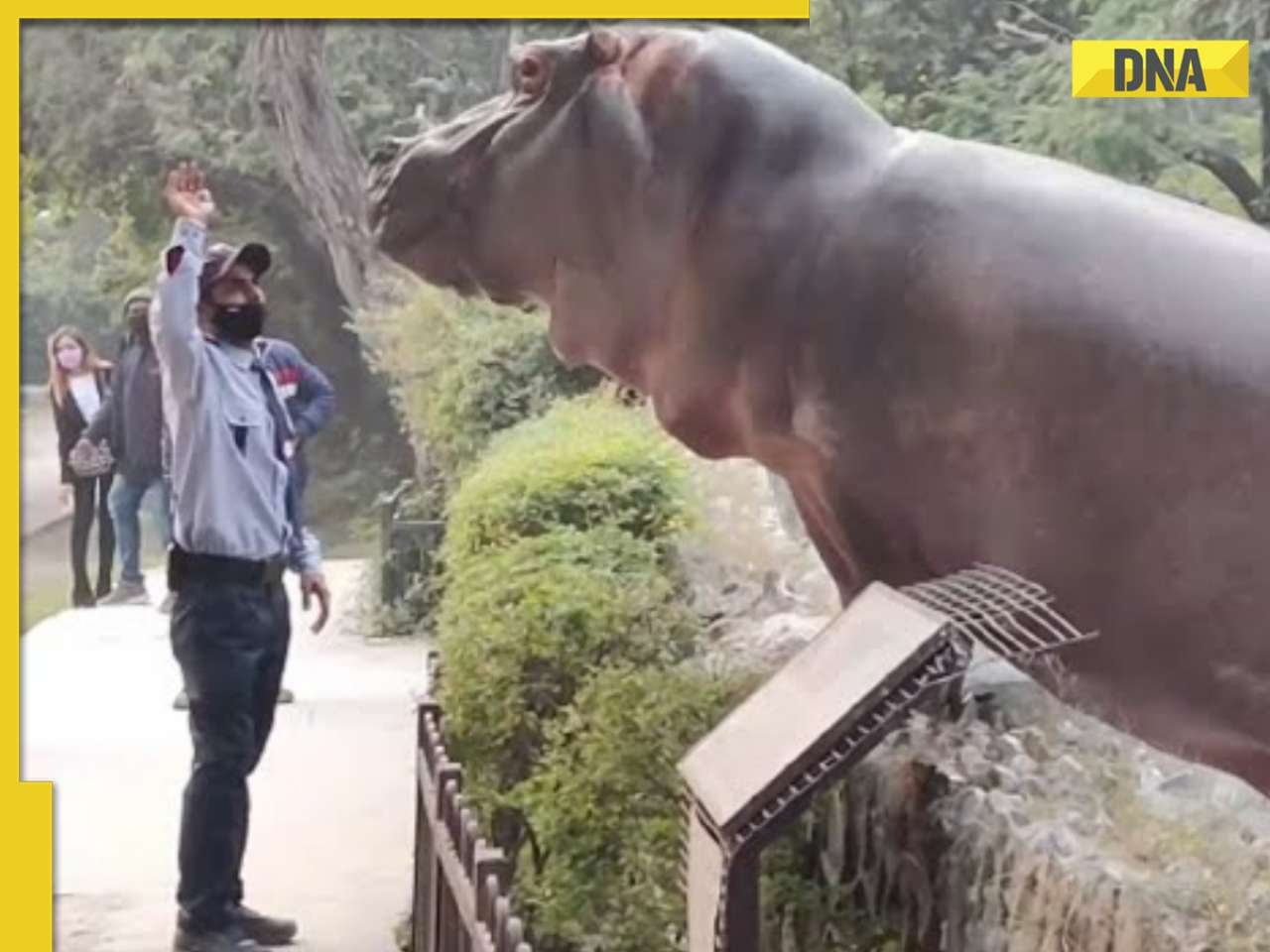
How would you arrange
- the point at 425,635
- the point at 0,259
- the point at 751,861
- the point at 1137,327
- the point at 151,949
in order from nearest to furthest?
1. the point at 751,861
2. the point at 1137,327
3. the point at 0,259
4. the point at 151,949
5. the point at 425,635

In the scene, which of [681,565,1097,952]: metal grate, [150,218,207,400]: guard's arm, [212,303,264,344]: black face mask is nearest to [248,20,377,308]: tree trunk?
[212,303,264,344]: black face mask

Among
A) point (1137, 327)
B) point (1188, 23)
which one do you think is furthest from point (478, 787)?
point (1188, 23)

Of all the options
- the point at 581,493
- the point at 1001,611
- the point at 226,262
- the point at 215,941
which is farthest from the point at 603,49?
the point at 215,941

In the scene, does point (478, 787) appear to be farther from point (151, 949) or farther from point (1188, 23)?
point (1188, 23)

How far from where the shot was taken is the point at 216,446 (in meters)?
3.15

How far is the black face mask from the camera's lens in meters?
3.18

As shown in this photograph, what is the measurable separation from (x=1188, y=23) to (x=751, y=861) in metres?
3.60

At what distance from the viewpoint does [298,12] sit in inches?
125

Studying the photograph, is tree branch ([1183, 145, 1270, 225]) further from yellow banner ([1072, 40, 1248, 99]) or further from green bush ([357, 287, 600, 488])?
green bush ([357, 287, 600, 488])

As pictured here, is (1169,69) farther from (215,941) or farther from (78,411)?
(78,411)

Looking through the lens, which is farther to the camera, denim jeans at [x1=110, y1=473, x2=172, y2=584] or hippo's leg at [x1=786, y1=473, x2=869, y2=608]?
denim jeans at [x1=110, y1=473, x2=172, y2=584]

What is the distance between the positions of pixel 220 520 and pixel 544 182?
1504 mm

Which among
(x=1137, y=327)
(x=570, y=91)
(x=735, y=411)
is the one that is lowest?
(x=735, y=411)

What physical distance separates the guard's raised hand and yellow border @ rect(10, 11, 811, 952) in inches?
10.3
